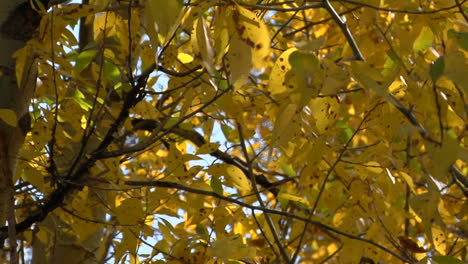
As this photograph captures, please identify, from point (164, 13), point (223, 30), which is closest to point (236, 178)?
point (223, 30)

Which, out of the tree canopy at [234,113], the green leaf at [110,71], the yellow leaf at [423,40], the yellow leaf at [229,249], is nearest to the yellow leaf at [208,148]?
the tree canopy at [234,113]

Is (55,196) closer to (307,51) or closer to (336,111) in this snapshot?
(336,111)

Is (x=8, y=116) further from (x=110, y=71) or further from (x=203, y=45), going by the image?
(x=110, y=71)

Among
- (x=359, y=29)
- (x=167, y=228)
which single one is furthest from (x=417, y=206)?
(x=359, y=29)

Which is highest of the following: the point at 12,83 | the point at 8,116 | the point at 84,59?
the point at 84,59

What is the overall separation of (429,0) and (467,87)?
979 mm

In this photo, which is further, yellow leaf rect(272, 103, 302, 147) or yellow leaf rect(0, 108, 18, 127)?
yellow leaf rect(0, 108, 18, 127)

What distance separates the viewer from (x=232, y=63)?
81cm

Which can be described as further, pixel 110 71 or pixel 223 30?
pixel 110 71

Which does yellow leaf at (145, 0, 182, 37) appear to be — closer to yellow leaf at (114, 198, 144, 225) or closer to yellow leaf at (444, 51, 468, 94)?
yellow leaf at (444, 51, 468, 94)

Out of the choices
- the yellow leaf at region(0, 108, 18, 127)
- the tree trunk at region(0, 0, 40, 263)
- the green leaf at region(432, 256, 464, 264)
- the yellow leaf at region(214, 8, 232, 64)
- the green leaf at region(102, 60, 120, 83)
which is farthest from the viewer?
the green leaf at region(102, 60, 120, 83)

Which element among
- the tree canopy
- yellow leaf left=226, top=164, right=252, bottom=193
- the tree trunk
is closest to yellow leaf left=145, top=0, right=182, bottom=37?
the tree canopy

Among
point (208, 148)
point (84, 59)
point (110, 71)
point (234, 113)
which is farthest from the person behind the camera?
point (110, 71)

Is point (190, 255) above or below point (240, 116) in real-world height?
below
